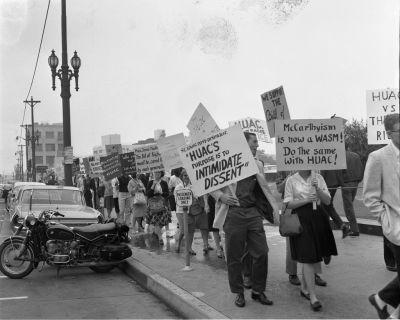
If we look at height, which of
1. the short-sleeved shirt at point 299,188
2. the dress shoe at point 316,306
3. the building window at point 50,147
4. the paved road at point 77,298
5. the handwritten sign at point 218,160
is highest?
the building window at point 50,147

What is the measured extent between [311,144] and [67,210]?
5.89 m

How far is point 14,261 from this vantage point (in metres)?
8.08

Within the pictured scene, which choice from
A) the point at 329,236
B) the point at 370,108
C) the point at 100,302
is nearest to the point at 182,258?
the point at 100,302

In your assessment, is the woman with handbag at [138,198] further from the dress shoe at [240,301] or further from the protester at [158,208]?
the dress shoe at [240,301]

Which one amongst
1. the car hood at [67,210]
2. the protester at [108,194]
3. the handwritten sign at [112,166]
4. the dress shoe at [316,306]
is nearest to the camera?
the dress shoe at [316,306]

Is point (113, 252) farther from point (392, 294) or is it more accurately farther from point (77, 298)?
point (392, 294)

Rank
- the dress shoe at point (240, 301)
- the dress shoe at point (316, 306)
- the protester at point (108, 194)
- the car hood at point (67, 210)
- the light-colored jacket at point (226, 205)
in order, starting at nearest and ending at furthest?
the dress shoe at point (316, 306)
the dress shoe at point (240, 301)
the light-colored jacket at point (226, 205)
the car hood at point (67, 210)
the protester at point (108, 194)

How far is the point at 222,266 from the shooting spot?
314 inches

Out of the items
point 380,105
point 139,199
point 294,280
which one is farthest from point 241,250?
point 139,199

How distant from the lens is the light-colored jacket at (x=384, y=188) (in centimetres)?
415

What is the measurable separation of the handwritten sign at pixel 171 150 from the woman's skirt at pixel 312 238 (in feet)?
14.8

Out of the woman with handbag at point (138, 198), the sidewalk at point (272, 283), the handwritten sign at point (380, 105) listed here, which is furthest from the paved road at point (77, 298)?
the handwritten sign at point (380, 105)

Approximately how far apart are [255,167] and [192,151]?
0.88 metres

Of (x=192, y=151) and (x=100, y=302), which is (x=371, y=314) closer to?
(x=192, y=151)
